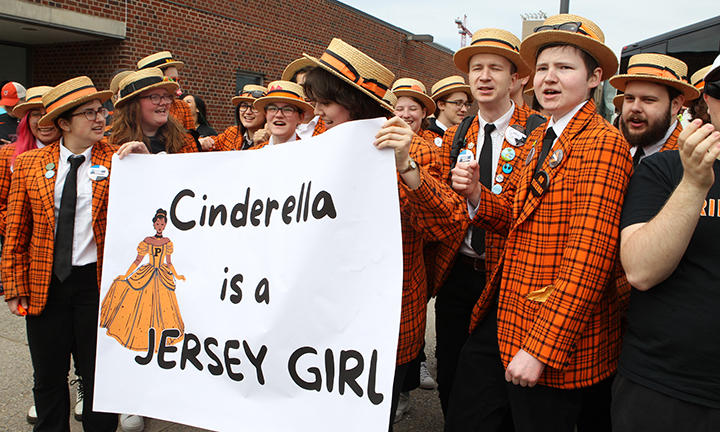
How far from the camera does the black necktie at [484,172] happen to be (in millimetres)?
2873

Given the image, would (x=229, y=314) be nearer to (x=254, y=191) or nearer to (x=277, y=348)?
(x=277, y=348)

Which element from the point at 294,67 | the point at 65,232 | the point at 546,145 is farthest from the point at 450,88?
the point at 65,232

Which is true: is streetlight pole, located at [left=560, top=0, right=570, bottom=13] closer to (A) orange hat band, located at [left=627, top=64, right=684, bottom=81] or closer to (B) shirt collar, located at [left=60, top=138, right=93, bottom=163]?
(A) orange hat band, located at [left=627, top=64, right=684, bottom=81]

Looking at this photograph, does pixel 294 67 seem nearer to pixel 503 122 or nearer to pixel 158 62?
pixel 503 122

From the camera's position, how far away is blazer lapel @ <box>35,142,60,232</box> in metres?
2.88

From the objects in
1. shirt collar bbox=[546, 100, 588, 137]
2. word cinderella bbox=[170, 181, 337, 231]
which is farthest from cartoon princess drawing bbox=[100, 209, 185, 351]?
shirt collar bbox=[546, 100, 588, 137]

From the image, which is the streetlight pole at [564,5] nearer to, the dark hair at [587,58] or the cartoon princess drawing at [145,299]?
the dark hair at [587,58]

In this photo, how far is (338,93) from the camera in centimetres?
216

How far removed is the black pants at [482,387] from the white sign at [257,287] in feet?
2.29

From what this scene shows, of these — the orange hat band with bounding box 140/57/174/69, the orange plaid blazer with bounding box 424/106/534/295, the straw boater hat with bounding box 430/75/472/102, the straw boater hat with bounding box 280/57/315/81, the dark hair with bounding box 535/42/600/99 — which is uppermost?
the orange hat band with bounding box 140/57/174/69

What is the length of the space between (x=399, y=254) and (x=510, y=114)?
1.59 meters

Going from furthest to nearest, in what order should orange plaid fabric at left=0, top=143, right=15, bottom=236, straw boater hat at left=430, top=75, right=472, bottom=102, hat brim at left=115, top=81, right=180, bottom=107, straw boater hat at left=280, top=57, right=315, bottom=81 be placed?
straw boater hat at left=430, top=75, right=472, bottom=102 → straw boater hat at left=280, top=57, right=315, bottom=81 → hat brim at left=115, top=81, right=180, bottom=107 → orange plaid fabric at left=0, top=143, right=15, bottom=236

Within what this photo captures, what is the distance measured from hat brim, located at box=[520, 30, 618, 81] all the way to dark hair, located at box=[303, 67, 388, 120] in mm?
705

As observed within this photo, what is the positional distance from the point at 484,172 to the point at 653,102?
1.49 metres
